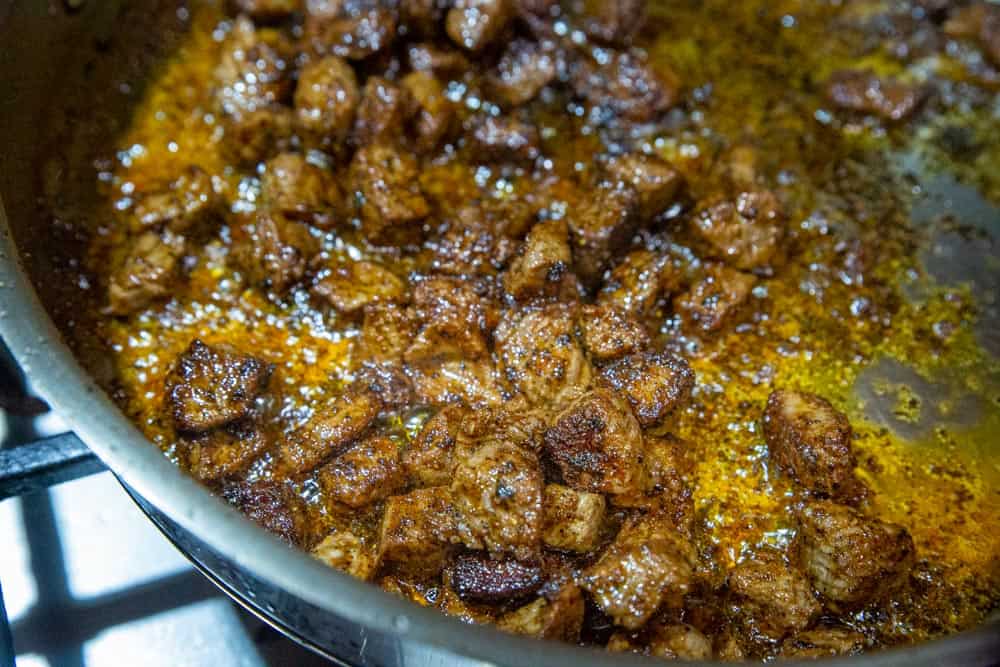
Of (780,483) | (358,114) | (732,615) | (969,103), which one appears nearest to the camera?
(732,615)

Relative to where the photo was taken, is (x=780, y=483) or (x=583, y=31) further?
(x=583, y=31)

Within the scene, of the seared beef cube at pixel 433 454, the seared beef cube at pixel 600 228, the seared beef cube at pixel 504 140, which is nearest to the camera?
the seared beef cube at pixel 433 454

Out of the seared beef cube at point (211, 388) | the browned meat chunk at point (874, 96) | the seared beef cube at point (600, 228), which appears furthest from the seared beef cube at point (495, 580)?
the browned meat chunk at point (874, 96)

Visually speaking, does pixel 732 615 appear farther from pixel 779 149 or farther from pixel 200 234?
pixel 200 234

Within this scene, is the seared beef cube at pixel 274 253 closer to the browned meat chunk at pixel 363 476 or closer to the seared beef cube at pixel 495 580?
the browned meat chunk at pixel 363 476

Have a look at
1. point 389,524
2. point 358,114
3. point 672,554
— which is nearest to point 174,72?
point 358,114

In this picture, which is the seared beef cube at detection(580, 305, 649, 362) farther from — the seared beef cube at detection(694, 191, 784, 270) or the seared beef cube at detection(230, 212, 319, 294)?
the seared beef cube at detection(230, 212, 319, 294)

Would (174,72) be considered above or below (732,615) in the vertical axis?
above
